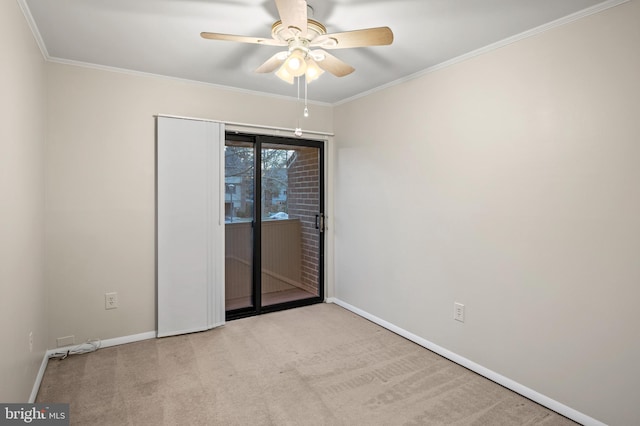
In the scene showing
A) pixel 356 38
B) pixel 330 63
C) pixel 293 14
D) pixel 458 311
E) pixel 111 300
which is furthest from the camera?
pixel 111 300

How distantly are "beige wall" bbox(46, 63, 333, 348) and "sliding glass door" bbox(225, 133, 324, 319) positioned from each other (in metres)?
0.77

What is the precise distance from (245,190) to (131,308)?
5.12 feet

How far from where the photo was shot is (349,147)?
13.1 feet

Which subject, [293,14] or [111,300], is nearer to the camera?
[293,14]

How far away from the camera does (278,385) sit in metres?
2.44

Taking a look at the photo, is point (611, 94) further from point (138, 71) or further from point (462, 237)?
point (138, 71)

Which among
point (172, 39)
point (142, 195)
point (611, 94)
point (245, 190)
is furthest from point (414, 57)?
point (142, 195)

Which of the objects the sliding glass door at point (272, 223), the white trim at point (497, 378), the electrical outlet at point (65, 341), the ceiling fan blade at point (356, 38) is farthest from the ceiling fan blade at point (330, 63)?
the electrical outlet at point (65, 341)

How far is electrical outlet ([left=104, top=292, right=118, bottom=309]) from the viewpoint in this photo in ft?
10.00

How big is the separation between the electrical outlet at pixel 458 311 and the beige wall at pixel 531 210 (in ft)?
0.14

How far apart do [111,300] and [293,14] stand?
2802 millimetres

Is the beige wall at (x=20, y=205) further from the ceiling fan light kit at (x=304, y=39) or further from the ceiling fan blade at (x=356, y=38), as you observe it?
the ceiling fan blade at (x=356, y=38)

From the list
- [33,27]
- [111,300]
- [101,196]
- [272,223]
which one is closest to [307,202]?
[272,223]

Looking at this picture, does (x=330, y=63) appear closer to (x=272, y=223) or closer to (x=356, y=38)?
(x=356, y=38)
